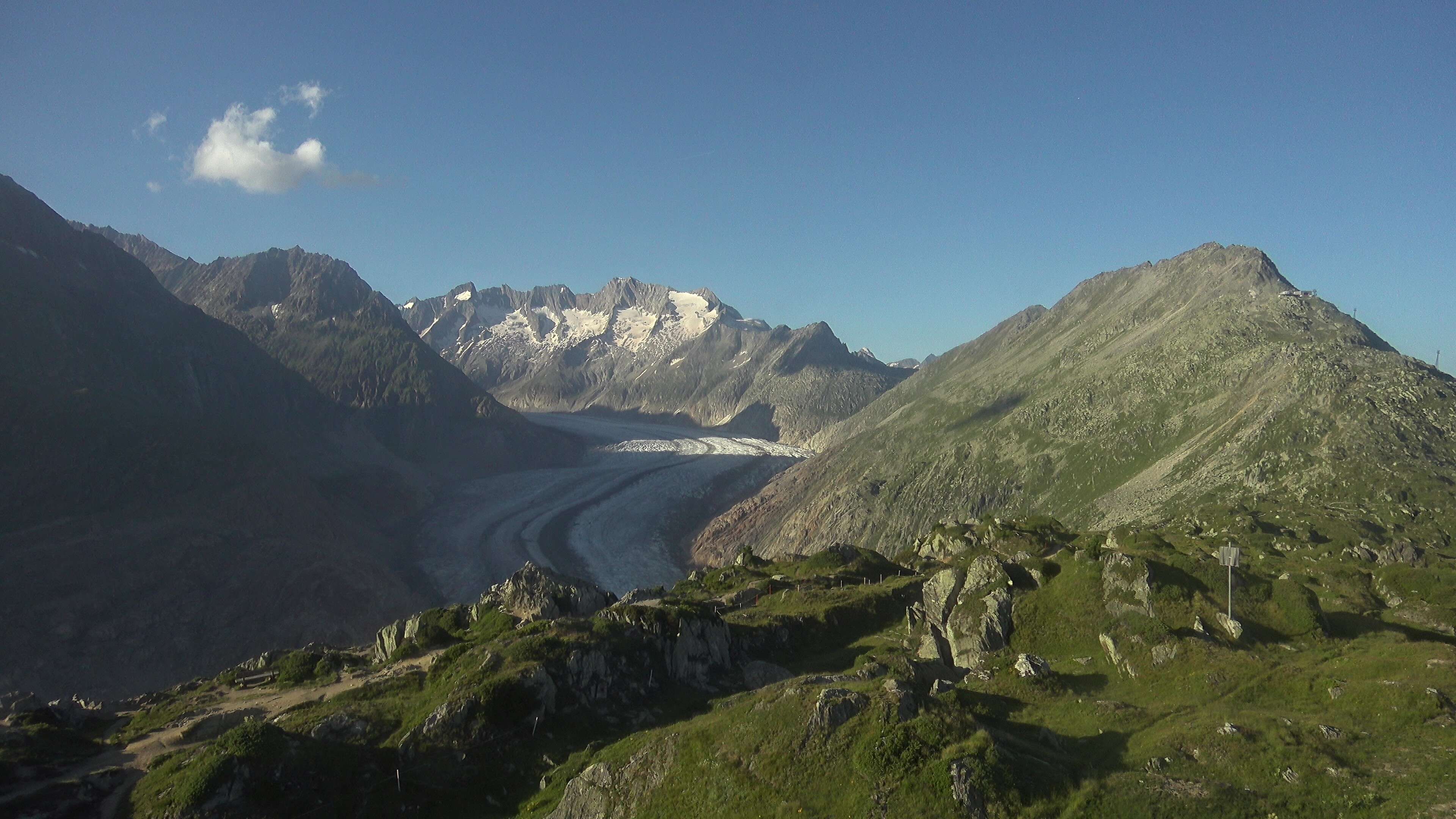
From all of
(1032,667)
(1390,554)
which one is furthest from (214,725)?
(1390,554)

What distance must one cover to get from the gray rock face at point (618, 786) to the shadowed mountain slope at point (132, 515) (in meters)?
87.0

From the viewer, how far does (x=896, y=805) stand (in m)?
22.7

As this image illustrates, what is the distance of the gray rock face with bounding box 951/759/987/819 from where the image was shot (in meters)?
21.7

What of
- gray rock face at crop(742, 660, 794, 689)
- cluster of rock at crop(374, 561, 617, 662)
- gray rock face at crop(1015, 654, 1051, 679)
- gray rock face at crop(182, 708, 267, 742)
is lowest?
gray rock face at crop(742, 660, 794, 689)

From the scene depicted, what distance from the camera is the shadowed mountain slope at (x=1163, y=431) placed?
309 ft

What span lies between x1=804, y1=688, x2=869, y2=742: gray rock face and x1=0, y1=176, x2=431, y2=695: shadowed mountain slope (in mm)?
94821

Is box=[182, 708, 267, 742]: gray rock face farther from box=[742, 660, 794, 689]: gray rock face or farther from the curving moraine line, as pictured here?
the curving moraine line

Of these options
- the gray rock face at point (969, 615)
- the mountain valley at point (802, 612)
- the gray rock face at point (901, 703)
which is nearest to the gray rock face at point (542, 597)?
the mountain valley at point (802, 612)

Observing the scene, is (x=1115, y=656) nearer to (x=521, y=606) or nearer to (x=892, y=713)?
(x=892, y=713)

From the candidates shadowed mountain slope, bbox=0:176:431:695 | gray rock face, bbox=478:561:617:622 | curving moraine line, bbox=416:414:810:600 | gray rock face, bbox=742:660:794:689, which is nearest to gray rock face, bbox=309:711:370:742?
gray rock face, bbox=478:561:617:622

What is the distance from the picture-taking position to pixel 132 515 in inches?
4471

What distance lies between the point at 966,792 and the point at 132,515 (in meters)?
131

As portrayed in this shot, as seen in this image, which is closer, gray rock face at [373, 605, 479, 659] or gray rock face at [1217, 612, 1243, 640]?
gray rock face at [1217, 612, 1243, 640]

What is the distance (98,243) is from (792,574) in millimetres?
191810
